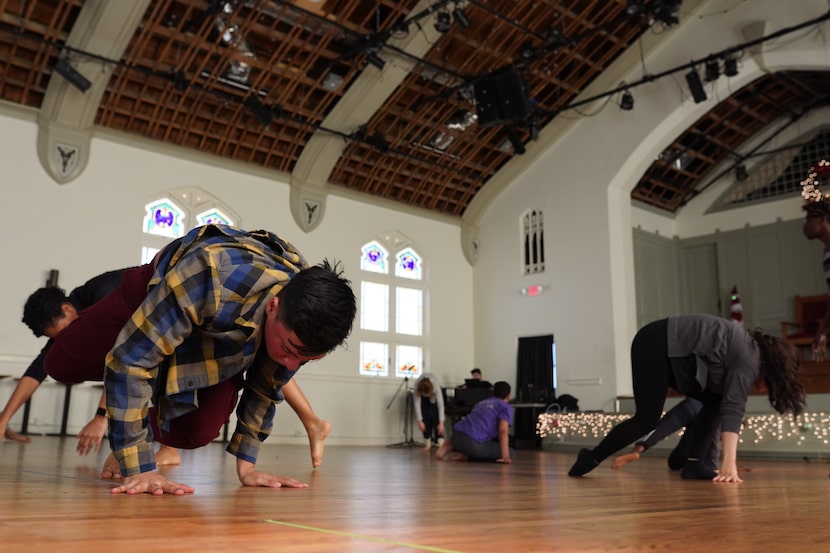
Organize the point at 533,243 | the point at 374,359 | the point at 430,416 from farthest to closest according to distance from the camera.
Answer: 1. the point at 533,243
2. the point at 374,359
3. the point at 430,416

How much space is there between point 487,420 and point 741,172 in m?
10.7

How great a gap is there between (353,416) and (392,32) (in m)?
6.10

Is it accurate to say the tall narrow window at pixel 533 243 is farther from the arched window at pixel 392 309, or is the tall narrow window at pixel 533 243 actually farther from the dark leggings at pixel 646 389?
the dark leggings at pixel 646 389

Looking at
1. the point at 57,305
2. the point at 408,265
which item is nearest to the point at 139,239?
the point at 408,265

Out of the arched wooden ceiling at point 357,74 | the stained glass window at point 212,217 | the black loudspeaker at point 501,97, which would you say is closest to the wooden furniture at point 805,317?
the arched wooden ceiling at point 357,74

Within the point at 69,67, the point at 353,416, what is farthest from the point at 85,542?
the point at 353,416

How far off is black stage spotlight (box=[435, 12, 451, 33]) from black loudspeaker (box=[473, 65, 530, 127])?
4.39 feet

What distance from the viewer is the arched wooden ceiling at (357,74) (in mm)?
9445

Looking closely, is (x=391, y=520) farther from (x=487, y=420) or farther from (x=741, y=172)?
(x=741, y=172)

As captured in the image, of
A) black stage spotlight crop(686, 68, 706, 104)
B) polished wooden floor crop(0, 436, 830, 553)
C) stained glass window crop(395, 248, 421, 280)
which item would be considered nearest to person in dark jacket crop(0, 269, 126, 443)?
polished wooden floor crop(0, 436, 830, 553)

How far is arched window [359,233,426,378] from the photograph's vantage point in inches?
508

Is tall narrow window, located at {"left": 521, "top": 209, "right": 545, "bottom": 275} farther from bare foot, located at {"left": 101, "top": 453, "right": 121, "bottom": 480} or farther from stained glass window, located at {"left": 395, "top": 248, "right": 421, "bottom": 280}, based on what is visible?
bare foot, located at {"left": 101, "top": 453, "right": 121, "bottom": 480}

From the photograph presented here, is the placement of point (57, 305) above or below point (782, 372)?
above

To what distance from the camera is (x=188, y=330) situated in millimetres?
1947
